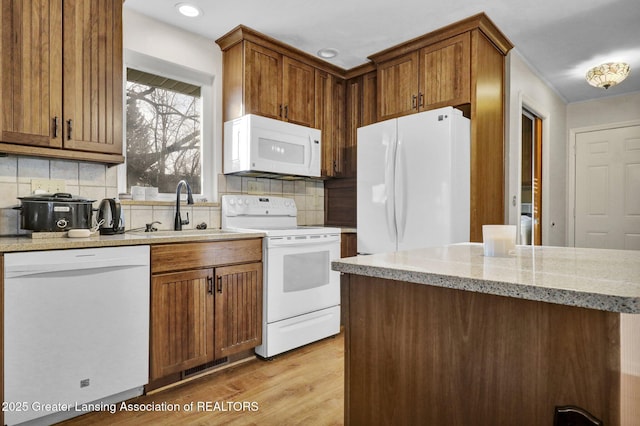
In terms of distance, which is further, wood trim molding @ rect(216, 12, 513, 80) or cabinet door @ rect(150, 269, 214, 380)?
wood trim molding @ rect(216, 12, 513, 80)

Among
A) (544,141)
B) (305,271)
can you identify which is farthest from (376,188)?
(544,141)

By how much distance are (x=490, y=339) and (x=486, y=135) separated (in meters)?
2.31

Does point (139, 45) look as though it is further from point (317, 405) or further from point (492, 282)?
point (492, 282)

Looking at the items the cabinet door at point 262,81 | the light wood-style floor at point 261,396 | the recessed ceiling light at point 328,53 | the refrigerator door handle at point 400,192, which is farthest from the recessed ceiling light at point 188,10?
the light wood-style floor at point 261,396

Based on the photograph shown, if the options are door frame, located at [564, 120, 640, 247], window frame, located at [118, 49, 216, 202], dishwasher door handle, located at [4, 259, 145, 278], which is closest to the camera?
dishwasher door handle, located at [4, 259, 145, 278]

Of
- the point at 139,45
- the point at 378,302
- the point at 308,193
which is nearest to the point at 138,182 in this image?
the point at 139,45

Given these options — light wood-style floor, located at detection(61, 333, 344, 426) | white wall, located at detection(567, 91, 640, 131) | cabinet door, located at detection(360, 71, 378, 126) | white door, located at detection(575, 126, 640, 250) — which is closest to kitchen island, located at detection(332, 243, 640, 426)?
light wood-style floor, located at detection(61, 333, 344, 426)

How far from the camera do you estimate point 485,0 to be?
2.38 m

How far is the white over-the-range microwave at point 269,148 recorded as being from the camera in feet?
9.18

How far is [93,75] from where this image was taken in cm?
207

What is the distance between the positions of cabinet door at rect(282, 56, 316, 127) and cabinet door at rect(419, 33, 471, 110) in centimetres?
99

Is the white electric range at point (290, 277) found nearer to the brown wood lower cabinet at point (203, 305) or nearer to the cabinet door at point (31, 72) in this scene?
the brown wood lower cabinet at point (203, 305)

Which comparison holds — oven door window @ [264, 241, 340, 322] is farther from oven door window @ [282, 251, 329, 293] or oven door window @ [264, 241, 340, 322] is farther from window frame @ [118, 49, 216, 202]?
window frame @ [118, 49, 216, 202]

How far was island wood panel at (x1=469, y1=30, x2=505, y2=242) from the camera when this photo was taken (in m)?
2.61
